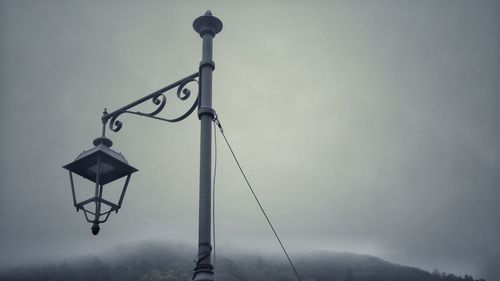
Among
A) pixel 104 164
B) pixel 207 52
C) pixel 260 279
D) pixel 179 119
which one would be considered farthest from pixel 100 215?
pixel 260 279

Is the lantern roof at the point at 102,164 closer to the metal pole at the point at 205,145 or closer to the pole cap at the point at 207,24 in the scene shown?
the metal pole at the point at 205,145

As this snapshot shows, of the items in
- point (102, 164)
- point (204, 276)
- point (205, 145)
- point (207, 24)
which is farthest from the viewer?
point (207, 24)

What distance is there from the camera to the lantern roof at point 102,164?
693 cm

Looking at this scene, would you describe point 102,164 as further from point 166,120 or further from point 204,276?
point 204,276

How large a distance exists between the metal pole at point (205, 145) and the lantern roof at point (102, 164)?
1.35 meters

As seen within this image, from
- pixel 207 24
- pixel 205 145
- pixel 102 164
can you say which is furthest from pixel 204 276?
pixel 207 24

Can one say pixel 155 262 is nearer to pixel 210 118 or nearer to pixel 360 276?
pixel 360 276

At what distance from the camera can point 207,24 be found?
7.30 meters

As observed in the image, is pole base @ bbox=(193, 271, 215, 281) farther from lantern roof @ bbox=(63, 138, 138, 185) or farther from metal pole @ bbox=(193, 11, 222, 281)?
lantern roof @ bbox=(63, 138, 138, 185)

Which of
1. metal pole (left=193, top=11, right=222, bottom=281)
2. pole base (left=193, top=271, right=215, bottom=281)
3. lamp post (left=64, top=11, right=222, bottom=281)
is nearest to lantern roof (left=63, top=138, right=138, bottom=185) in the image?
lamp post (left=64, top=11, right=222, bottom=281)

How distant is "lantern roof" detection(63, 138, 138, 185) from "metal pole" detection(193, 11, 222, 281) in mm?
1346

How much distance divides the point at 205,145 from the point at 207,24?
1.98 metres

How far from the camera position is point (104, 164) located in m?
7.03

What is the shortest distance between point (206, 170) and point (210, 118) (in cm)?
81
